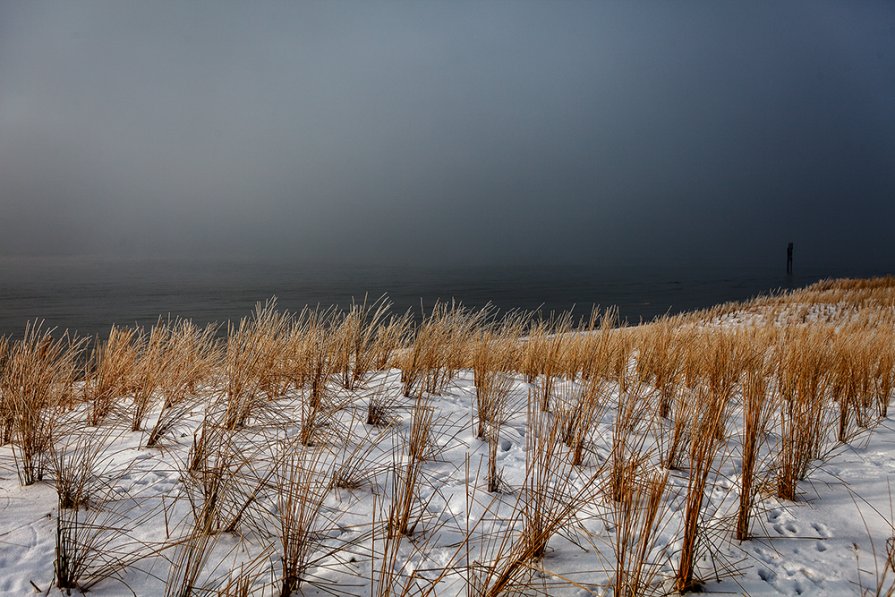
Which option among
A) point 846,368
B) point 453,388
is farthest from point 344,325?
point 846,368

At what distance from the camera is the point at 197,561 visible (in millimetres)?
1622

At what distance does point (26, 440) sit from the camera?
2545 millimetres

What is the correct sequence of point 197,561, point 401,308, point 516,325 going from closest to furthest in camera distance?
point 197,561 < point 516,325 < point 401,308

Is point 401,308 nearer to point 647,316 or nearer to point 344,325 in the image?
point 647,316

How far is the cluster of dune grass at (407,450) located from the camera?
1.88 meters

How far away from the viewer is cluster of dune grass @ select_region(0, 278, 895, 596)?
6.16 ft

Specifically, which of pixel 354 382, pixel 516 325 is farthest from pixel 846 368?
pixel 354 382

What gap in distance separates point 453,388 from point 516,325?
1.41 m

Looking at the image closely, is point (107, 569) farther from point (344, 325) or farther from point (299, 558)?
point (344, 325)

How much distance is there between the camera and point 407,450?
306 cm

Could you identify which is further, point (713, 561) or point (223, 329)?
point (223, 329)

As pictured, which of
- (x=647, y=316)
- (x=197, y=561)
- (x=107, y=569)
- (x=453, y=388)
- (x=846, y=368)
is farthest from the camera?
(x=647, y=316)

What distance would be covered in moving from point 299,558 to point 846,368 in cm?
463

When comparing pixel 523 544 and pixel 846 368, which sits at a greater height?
pixel 846 368
